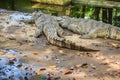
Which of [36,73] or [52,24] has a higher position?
[52,24]

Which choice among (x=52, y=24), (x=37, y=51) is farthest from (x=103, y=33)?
(x=37, y=51)

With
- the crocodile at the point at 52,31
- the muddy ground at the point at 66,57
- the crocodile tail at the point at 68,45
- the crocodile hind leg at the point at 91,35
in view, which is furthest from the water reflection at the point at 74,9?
the crocodile tail at the point at 68,45

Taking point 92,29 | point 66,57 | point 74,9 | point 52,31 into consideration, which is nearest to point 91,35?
point 92,29

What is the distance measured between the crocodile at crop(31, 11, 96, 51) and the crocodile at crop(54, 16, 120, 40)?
0.48 metres

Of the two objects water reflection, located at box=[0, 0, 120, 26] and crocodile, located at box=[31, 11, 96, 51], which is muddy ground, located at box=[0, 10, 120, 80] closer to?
crocodile, located at box=[31, 11, 96, 51]

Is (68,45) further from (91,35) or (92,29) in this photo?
(92,29)

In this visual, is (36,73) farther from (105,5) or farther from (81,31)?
(105,5)

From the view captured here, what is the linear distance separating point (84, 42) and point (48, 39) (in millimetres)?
938

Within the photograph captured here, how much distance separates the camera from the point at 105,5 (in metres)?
15.7

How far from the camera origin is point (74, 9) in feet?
48.7

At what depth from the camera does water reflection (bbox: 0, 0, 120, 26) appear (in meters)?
13.6

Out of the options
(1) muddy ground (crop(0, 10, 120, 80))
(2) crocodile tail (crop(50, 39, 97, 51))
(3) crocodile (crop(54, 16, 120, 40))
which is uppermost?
(3) crocodile (crop(54, 16, 120, 40))

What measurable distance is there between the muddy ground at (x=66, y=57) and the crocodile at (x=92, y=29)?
218mm

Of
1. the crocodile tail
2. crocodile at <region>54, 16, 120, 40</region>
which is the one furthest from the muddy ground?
crocodile at <region>54, 16, 120, 40</region>
